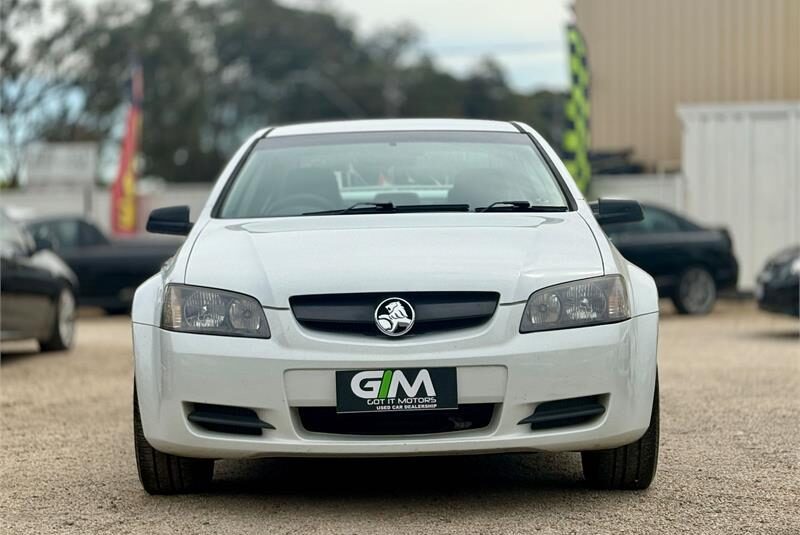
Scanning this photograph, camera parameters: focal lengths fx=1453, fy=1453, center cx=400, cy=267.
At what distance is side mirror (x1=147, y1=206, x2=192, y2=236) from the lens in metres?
6.32

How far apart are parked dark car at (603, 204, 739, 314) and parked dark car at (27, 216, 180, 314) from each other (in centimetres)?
600

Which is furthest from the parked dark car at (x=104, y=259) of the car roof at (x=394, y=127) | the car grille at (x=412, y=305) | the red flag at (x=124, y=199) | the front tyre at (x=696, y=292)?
the car grille at (x=412, y=305)

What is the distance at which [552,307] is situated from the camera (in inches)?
197

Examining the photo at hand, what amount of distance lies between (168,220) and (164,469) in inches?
52.6

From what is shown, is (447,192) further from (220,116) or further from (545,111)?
(220,116)

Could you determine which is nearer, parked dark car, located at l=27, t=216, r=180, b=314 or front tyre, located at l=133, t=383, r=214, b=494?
front tyre, located at l=133, t=383, r=214, b=494

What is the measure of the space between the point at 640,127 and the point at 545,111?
2207 mm

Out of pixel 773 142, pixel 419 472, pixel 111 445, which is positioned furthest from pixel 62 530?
pixel 773 142

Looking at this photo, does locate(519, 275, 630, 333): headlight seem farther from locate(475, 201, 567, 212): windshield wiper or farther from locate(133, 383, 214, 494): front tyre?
locate(133, 383, 214, 494): front tyre

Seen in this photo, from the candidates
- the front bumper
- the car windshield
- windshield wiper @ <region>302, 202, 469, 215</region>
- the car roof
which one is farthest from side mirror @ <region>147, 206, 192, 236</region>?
the front bumper

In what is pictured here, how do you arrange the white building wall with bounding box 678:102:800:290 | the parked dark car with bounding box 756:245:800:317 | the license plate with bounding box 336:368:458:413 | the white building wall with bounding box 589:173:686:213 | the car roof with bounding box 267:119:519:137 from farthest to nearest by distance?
the white building wall with bounding box 589:173:686:213 < the white building wall with bounding box 678:102:800:290 < the parked dark car with bounding box 756:245:800:317 < the car roof with bounding box 267:119:519:137 < the license plate with bounding box 336:368:458:413

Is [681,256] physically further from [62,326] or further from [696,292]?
[62,326]

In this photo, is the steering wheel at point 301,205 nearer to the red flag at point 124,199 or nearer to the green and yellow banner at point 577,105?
the green and yellow banner at point 577,105

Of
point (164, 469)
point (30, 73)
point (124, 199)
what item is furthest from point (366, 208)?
point (30, 73)
